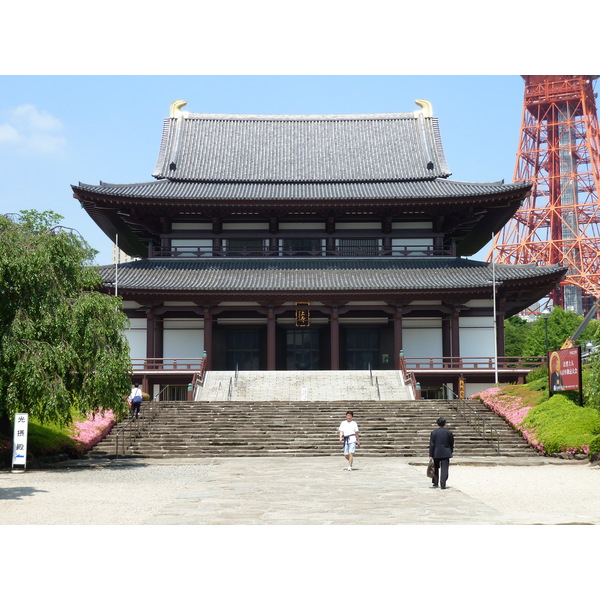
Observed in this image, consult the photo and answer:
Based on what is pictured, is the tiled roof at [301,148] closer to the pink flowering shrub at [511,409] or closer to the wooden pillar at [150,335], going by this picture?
the wooden pillar at [150,335]

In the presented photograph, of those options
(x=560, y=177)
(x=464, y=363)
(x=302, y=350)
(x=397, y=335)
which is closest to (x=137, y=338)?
(x=302, y=350)

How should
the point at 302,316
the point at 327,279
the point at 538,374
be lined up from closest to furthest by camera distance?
the point at 538,374
the point at 327,279
the point at 302,316

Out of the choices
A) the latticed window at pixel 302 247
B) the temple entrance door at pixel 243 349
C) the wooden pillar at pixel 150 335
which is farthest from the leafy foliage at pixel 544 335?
the wooden pillar at pixel 150 335

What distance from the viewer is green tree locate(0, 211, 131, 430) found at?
1911 cm

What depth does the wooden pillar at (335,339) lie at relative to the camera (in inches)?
1455

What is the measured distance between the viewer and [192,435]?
2598cm

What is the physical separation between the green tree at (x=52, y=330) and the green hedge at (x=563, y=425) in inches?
530

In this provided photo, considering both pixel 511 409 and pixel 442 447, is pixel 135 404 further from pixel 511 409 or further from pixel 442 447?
pixel 442 447

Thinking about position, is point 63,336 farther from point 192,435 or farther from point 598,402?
point 598,402

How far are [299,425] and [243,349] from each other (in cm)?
1322

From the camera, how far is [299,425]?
2733 centimetres

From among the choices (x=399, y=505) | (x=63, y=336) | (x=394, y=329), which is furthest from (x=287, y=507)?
(x=394, y=329)

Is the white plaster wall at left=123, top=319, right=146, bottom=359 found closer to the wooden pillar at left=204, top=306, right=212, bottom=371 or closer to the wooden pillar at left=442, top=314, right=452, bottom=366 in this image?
the wooden pillar at left=204, top=306, right=212, bottom=371

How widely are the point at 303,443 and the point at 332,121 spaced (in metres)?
31.2
